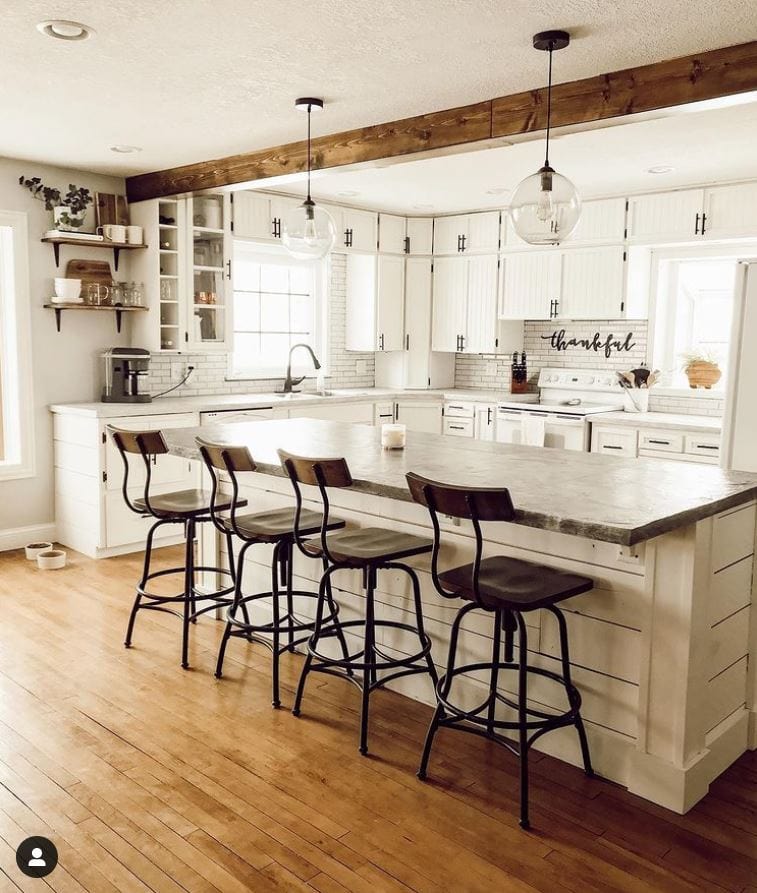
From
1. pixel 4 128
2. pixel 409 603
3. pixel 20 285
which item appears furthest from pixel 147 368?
pixel 409 603

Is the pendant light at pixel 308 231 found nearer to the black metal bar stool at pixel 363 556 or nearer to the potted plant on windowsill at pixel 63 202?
the black metal bar stool at pixel 363 556

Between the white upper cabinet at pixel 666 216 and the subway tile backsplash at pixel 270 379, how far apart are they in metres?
2.54

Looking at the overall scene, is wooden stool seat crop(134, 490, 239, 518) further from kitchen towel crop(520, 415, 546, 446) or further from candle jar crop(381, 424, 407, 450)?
kitchen towel crop(520, 415, 546, 446)

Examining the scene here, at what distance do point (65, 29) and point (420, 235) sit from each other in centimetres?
460

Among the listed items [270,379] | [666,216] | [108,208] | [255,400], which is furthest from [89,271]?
[666,216]

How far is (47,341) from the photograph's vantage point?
17.9 ft

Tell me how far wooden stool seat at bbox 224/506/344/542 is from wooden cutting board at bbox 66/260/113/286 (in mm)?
2888

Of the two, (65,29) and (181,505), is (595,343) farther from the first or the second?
(65,29)

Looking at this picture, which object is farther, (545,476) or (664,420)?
(664,420)

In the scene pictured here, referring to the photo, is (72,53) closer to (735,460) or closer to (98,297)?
(98,297)

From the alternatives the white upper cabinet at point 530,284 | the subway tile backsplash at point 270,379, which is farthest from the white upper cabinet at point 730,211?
the subway tile backsplash at point 270,379

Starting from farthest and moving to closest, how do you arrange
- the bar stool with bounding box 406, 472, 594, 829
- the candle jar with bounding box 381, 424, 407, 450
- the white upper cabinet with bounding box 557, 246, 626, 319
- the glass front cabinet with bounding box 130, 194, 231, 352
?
the white upper cabinet with bounding box 557, 246, 626, 319, the glass front cabinet with bounding box 130, 194, 231, 352, the candle jar with bounding box 381, 424, 407, 450, the bar stool with bounding box 406, 472, 594, 829

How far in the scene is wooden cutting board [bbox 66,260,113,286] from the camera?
18.1 feet

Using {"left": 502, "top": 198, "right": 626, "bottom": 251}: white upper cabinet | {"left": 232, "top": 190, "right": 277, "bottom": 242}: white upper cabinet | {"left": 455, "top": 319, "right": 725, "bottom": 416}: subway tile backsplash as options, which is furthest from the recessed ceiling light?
{"left": 455, "top": 319, "right": 725, "bottom": 416}: subway tile backsplash
